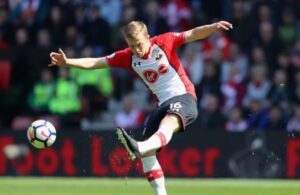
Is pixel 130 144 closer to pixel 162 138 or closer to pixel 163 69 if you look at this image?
pixel 162 138

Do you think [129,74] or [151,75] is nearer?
[151,75]

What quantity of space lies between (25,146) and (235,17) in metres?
4.70

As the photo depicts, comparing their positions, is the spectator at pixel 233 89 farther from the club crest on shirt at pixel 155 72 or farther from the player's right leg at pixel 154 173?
the player's right leg at pixel 154 173

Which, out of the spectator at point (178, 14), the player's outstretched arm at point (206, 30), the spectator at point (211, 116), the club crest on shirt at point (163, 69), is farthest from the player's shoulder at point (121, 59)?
the spectator at point (178, 14)

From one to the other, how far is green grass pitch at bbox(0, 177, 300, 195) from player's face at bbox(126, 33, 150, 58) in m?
3.48

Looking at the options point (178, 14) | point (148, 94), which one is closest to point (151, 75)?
point (148, 94)

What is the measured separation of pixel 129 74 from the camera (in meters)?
20.2

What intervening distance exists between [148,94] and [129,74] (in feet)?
1.99

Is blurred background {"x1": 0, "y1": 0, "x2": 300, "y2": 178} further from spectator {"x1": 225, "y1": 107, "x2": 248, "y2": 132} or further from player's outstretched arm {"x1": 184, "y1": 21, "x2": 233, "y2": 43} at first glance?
player's outstretched arm {"x1": 184, "y1": 21, "x2": 233, "y2": 43}

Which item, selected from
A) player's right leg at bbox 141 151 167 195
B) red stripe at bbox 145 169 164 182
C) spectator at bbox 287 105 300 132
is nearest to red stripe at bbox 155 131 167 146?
player's right leg at bbox 141 151 167 195

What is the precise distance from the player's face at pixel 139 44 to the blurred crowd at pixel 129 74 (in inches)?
285

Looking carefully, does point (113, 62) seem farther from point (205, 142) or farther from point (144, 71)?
point (205, 142)

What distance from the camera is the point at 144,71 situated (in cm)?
1142

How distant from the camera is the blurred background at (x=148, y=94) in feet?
59.3
